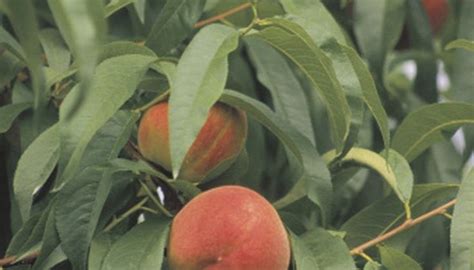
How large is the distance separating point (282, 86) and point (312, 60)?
286 mm

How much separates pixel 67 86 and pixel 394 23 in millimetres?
382

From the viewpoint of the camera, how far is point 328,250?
1013 mm

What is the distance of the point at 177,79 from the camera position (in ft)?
2.97

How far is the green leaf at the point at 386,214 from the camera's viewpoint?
1128 millimetres

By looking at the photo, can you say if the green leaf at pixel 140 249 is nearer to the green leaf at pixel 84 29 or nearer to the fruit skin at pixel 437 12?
the green leaf at pixel 84 29

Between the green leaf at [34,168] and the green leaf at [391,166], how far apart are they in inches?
10.6

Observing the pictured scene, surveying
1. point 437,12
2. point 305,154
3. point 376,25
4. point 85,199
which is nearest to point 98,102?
point 85,199

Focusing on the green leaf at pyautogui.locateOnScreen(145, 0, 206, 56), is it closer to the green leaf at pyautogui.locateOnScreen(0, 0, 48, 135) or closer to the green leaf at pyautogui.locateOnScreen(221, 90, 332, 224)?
the green leaf at pyautogui.locateOnScreen(221, 90, 332, 224)

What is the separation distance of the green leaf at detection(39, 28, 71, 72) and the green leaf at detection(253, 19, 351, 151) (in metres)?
0.23

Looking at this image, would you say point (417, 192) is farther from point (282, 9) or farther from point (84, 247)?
point (84, 247)

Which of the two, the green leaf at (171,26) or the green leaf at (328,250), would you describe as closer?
the green leaf at (328,250)

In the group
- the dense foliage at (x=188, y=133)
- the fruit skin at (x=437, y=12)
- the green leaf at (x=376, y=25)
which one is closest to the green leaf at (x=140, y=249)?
the dense foliage at (x=188, y=133)

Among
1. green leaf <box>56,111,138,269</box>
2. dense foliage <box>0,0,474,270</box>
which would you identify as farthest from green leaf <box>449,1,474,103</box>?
green leaf <box>56,111,138,269</box>

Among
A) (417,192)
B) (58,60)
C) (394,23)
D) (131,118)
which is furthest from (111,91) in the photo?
(394,23)
